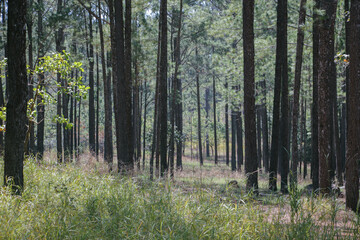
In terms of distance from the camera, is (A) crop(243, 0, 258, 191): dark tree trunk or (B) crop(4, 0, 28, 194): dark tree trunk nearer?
(B) crop(4, 0, 28, 194): dark tree trunk

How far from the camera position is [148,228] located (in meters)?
4.55

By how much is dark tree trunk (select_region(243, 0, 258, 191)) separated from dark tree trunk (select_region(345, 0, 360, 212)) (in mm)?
2998

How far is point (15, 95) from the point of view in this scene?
645 centimetres

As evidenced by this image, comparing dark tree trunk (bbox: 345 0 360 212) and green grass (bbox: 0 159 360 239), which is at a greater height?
dark tree trunk (bbox: 345 0 360 212)

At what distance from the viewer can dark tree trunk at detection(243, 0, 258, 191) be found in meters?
9.88

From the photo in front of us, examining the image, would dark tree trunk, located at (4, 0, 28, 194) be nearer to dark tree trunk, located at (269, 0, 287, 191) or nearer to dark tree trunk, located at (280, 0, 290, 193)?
dark tree trunk, located at (269, 0, 287, 191)

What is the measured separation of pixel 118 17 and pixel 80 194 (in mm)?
8266

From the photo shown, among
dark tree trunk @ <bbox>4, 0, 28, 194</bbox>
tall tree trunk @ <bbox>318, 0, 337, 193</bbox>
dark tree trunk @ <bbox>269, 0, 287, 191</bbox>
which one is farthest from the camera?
dark tree trunk @ <bbox>269, 0, 287, 191</bbox>

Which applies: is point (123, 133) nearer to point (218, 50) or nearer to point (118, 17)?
point (118, 17)

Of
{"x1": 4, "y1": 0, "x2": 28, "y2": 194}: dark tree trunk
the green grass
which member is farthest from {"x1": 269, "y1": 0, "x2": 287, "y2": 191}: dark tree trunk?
{"x1": 4, "y1": 0, "x2": 28, "y2": 194}: dark tree trunk

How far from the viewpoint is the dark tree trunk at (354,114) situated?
7.04 meters

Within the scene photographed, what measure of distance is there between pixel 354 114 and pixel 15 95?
22.8 ft

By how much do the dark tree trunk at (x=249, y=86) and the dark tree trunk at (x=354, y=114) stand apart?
300 centimetres

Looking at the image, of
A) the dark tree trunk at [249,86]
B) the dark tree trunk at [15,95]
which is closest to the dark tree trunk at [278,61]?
the dark tree trunk at [249,86]
